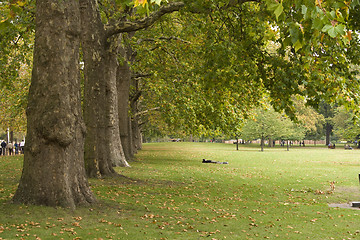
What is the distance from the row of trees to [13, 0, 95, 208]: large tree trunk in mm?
22

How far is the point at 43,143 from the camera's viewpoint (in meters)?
8.88

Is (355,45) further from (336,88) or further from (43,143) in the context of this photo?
(43,143)

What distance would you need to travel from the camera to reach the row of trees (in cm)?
877

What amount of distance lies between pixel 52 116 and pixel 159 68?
53.9 feet

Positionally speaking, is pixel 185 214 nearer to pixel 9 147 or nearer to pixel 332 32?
pixel 332 32

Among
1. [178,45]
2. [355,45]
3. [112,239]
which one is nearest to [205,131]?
[178,45]

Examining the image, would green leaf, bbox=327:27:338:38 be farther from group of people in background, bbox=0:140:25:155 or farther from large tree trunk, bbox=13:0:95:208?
group of people in background, bbox=0:140:25:155

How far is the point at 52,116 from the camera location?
348 inches

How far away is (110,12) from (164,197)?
11827 mm

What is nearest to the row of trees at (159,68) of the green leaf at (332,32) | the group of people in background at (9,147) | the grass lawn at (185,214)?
the green leaf at (332,32)

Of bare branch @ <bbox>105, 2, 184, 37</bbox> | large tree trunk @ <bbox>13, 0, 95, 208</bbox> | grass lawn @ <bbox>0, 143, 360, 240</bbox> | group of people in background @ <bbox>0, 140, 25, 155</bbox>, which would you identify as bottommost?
grass lawn @ <bbox>0, 143, 360, 240</bbox>

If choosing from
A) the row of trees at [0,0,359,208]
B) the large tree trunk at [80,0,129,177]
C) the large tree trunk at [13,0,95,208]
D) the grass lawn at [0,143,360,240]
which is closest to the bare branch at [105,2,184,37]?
the row of trees at [0,0,359,208]

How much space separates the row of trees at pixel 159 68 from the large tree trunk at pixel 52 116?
0.02 m

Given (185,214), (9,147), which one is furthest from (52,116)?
(9,147)
